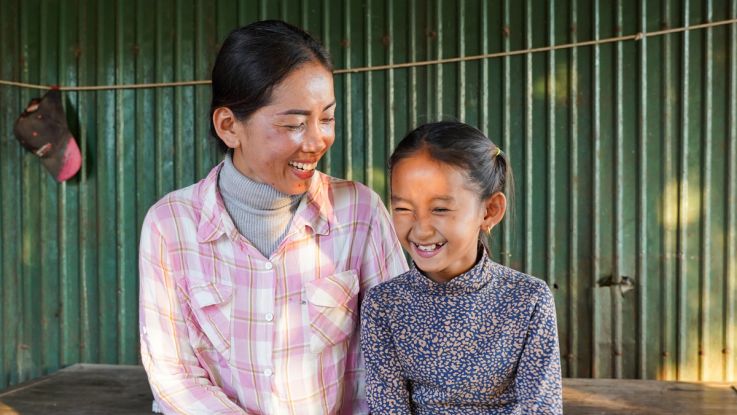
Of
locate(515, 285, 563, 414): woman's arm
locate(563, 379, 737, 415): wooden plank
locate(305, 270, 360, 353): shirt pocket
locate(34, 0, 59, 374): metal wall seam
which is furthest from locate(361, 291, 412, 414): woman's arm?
locate(34, 0, 59, 374): metal wall seam

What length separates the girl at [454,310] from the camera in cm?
180

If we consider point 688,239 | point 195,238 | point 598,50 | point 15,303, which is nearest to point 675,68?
point 598,50

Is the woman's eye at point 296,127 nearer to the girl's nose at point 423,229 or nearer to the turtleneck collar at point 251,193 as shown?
the turtleneck collar at point 251,193

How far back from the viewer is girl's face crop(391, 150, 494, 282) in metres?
1.80

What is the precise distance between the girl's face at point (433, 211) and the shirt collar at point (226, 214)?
304 millimetres

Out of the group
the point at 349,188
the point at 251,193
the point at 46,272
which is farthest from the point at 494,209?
the point at 46,272

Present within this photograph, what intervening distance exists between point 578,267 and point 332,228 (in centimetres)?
208

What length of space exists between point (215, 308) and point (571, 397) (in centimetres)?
184

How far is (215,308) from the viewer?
204cm

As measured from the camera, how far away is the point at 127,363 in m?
4.20

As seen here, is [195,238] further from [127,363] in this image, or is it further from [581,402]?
[127,363]

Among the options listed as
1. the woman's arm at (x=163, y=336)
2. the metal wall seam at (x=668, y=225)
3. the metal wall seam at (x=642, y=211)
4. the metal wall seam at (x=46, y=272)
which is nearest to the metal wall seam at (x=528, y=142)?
the metal wall seam at (x=642, y=211)

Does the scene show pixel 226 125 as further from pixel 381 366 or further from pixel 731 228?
pixel 731 228

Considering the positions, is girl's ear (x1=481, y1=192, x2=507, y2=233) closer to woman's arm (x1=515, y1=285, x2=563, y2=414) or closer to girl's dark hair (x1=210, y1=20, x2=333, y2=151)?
woman's arm (x1=515, y1=285, x2=563, y2=414)
